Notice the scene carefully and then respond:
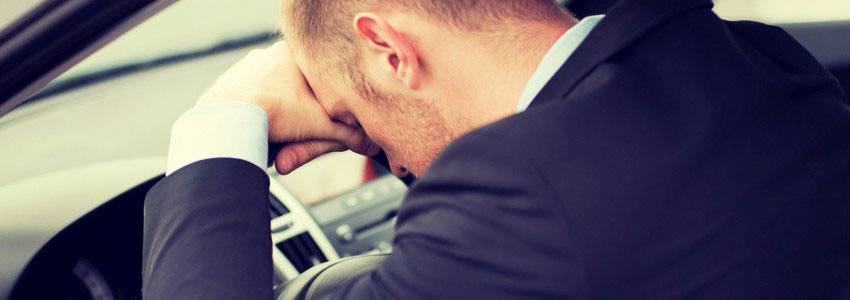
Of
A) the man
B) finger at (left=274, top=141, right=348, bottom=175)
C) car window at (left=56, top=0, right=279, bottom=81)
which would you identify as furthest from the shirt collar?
car window at (left=56, top=0, right=279, bottom=81)

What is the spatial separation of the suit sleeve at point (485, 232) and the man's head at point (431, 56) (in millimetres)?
250

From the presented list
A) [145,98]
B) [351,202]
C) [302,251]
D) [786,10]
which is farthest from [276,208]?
[786,10]

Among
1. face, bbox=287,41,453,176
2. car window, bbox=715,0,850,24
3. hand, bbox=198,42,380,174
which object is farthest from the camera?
car window, bbox=715,0,850,24

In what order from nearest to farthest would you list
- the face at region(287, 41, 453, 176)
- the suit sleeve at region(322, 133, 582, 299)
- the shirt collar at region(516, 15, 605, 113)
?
1. the suit sleeve at region(322, 133, 582, 299)
2. the shirt collar at region(516, 15, 605, 113)
3. the face at region(287, 41, 453, 176)

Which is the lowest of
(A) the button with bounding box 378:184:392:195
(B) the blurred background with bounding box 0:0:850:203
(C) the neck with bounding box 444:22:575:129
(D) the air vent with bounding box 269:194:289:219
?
(A) the button with bounding box 378:184:392:195

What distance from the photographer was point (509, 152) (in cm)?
109

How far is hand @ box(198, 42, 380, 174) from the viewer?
1640mm

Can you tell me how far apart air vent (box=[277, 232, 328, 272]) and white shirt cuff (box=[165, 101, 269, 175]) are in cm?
59

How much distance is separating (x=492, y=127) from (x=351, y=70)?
0.42 m

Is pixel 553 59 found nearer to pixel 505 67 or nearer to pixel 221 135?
pixel 505 67

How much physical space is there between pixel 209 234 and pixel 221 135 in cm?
21

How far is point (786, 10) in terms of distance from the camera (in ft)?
9.96

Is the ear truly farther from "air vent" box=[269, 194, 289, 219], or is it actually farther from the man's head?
"air vent" box=[269, 194, 289, 219]

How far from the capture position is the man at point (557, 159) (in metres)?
1.10
